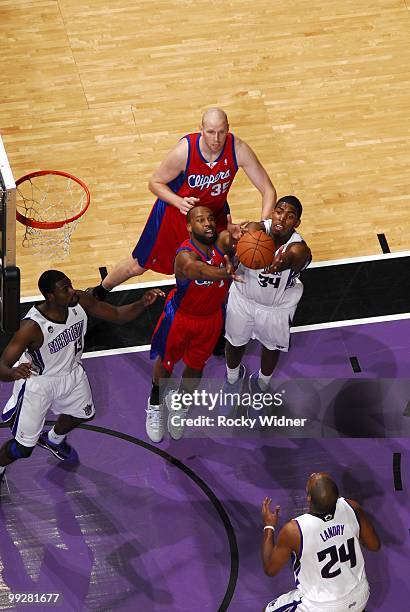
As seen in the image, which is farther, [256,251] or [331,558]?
[256,251]

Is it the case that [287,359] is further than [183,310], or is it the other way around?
[287,359]

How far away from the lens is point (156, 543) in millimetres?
7430

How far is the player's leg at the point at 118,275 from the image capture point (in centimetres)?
844

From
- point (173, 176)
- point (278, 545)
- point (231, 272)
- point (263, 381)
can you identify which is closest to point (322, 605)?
point (278, 545)

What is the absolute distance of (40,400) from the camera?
709cm

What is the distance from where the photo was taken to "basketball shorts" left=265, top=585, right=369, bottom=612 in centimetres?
639

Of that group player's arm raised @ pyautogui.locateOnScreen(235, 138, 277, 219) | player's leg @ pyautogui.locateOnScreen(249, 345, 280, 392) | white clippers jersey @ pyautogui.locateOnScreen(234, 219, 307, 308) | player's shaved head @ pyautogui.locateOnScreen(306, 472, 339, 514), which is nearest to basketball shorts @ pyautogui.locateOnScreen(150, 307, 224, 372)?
white clippers jersey @ pyautogui.locateOnScreen(234, 219, 307, 308)

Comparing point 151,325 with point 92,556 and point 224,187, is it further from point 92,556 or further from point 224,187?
point 92,556

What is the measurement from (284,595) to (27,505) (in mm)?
1906

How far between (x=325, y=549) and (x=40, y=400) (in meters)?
2.05

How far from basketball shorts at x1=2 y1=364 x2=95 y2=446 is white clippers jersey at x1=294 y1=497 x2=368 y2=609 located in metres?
1.75

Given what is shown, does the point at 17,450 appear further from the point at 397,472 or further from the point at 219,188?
the point at 397,472

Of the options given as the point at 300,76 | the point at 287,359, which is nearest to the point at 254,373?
the point at 287,359

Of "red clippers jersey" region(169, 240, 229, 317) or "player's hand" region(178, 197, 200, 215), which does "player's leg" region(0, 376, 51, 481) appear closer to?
"red clippers jersey" region(169, 240, 229, 317)
